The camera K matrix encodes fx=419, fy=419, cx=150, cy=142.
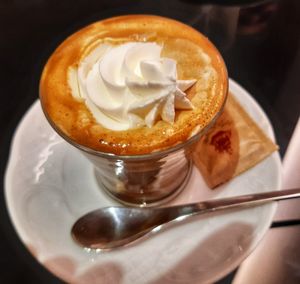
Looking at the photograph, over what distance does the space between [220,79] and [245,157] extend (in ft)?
0.71

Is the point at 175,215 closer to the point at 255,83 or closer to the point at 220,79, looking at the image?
the point at 220,79

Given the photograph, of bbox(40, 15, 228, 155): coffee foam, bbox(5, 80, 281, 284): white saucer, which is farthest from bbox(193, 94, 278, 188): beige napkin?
bbox(40, 15, 228, 155): coffee foam

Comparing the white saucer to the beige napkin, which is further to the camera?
the beige napkin

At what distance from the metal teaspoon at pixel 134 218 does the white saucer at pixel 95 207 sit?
2cm

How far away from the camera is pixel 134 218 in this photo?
32.3 inches

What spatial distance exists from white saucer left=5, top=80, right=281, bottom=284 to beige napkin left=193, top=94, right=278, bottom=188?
18 millimetres

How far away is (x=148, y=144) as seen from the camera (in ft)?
2.23

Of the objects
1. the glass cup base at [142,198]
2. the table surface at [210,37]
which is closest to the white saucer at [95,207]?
the glass cup base at [142,198]

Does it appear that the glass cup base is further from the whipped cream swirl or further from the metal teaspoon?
the whipped cream swirl

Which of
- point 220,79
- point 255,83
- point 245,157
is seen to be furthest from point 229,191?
point 255,83

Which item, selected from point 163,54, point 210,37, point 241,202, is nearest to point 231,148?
point 241,202

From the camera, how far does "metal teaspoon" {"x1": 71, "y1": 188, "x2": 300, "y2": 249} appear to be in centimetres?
79

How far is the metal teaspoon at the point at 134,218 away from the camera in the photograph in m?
0.79

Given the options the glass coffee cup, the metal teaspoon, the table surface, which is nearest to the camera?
the glass coffee cup
